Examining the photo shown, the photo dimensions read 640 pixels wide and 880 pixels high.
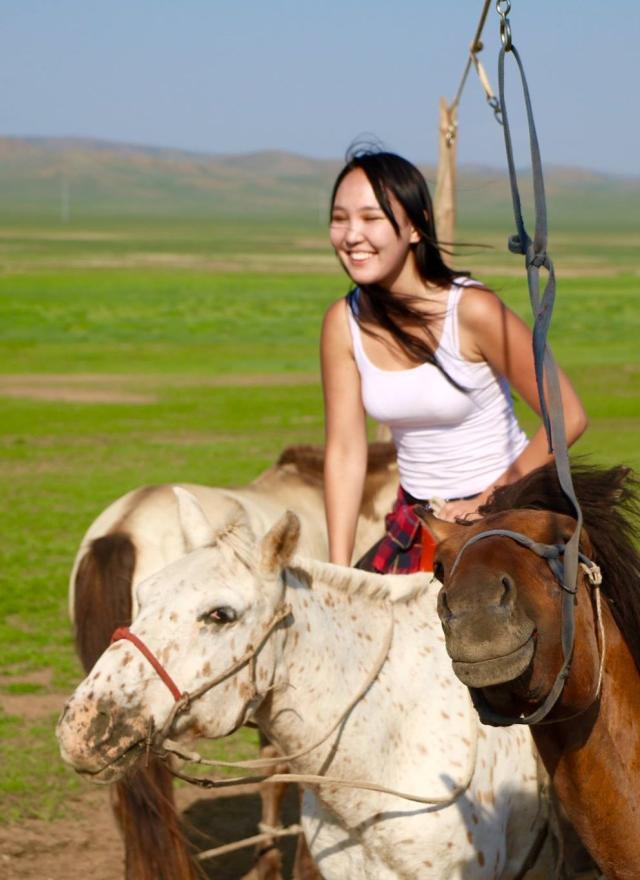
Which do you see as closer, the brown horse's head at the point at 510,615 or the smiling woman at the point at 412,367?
the brown horse's head at the point at 510,615

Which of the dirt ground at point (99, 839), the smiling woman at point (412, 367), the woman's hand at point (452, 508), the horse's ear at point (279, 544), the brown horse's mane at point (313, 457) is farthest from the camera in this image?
the brown horse's mane at point (313, 457)

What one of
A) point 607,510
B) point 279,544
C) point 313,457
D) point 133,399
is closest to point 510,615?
point 607,510

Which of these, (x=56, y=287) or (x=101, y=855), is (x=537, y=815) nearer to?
(x=101, y=855)

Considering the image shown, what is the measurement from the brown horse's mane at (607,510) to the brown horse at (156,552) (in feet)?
7.73

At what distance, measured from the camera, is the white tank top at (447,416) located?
4195mm

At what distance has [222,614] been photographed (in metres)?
3.30

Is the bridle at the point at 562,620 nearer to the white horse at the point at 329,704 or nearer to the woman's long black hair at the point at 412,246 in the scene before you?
the white horse at the point at 329,704

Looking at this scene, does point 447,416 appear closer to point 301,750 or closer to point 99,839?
point 301,750

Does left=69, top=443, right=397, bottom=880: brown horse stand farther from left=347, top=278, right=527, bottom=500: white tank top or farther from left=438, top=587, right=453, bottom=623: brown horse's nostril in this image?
left=438, top=587, right=453, bottom=623: brown horse's nostril

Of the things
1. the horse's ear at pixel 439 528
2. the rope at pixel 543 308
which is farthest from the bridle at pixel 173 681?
the rope at pixel 543 308

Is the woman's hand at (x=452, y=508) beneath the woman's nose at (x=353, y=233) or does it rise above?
beneath

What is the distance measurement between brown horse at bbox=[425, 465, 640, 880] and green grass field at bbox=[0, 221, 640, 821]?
4.12 ft

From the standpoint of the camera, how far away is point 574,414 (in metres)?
4.03

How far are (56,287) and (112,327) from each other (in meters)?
14.4
